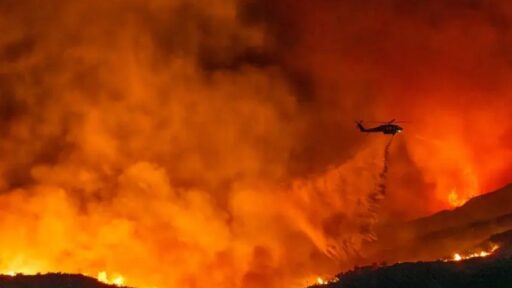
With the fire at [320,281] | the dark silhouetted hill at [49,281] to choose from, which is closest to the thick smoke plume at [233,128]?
the fire at [320,281]

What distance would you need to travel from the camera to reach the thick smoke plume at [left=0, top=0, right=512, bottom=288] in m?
31.2

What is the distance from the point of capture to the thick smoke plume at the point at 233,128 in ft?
102

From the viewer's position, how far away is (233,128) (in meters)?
35.0

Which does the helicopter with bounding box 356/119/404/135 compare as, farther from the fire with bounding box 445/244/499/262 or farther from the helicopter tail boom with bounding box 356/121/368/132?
the fire with bounding box 445/244/499/262

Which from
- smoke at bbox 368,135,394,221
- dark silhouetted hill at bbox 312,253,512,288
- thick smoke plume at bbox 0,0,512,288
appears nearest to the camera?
dark silhouetted hill at bbox 312,253,512,288

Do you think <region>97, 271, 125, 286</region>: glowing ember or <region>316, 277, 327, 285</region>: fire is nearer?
<region>316, 277, 327, 285</region>: fire

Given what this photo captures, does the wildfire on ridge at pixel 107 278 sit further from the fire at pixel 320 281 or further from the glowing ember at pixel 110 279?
the fire at pixel 320 281

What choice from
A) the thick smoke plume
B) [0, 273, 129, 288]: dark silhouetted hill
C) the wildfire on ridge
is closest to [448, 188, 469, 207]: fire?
the thick smoke plume

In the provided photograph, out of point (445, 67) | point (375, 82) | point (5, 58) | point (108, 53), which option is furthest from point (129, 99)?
point (445, 67)

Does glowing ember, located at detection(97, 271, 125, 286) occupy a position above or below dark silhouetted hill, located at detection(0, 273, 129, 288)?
above

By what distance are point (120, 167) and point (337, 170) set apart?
8.07 meters

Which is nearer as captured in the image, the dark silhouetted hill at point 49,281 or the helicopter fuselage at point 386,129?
the dark silhouetted hill at point 49,281

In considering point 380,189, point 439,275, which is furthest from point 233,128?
point 439,275

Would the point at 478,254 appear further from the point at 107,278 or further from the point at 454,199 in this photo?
the point at 107,278
